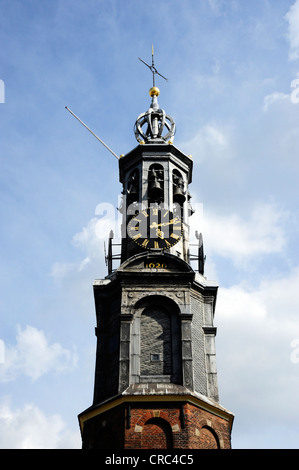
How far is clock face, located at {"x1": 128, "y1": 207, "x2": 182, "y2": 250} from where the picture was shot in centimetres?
3756

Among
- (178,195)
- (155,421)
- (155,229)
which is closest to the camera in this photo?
(155,421)

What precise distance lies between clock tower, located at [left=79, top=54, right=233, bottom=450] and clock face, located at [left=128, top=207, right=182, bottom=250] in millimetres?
54

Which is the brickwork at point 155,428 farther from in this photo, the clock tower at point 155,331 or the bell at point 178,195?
the bell at point 178,195

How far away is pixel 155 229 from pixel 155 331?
6214 mm

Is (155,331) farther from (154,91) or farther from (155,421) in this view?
(154,91)

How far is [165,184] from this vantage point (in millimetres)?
40562

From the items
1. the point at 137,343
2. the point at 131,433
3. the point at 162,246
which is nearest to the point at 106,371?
the point at 137,343

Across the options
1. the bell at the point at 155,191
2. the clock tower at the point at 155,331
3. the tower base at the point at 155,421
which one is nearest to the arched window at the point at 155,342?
the clock tower at the point at 155,331

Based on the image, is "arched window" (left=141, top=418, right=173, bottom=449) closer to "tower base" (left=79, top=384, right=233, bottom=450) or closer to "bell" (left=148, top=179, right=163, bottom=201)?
"tower base" (left=79, top=384, right=233, bottom=450)

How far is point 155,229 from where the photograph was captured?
38.1 meters

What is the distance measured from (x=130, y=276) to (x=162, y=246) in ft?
9.09

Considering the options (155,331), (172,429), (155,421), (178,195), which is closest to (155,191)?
(178,195)

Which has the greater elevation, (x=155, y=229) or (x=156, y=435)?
(x=155, y=229)
